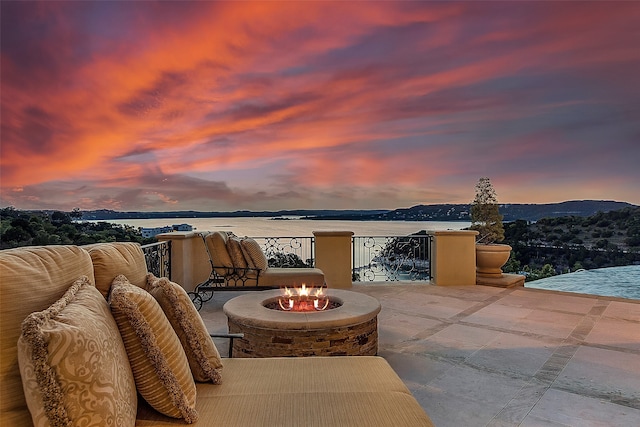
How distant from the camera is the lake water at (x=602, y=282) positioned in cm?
587

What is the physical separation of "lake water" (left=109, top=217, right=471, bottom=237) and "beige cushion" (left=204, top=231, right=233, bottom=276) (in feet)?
4.61

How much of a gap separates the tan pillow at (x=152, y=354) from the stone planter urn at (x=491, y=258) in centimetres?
596

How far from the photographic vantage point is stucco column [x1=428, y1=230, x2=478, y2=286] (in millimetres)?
6254

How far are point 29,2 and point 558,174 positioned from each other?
399 inches

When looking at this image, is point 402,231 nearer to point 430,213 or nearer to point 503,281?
point 430,213

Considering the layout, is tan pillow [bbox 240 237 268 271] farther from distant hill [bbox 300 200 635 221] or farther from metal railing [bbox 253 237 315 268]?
distant hill [bbox 300 200 635 221]

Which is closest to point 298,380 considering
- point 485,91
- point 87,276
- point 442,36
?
point 87,276

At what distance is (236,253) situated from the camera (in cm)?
486

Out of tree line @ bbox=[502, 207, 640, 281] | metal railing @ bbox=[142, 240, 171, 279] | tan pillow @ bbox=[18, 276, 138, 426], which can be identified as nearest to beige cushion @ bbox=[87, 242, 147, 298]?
tan pillow @ bbox=[18, 276, 138, 426]

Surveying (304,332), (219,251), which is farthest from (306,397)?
(219,251)

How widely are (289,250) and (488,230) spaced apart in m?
3.49

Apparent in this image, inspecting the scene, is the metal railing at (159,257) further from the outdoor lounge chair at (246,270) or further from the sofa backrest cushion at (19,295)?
the sofa backrest cushion at (19,295)

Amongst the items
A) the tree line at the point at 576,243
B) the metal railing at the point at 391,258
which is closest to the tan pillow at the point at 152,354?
the metal railing at the point at 391,258

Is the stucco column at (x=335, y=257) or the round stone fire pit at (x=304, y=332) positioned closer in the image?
the round stone fire pit at (x=304, y=332)
